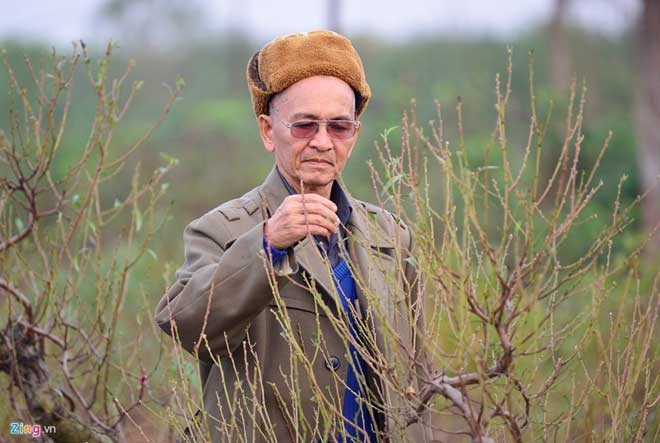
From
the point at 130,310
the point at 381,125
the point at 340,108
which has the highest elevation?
the point at 340,108

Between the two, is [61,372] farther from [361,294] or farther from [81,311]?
[361,294]

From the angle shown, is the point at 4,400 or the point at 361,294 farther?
the point at 4,400

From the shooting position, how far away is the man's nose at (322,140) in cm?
286

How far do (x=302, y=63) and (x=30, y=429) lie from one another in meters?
1.78

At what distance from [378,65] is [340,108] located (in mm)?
19195

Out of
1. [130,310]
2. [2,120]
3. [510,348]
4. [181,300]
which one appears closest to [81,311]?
[181,300]

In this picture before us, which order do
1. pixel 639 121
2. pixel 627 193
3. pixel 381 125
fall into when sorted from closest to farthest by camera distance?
pixel 639 121, pixel 627 193, pixel 381 125

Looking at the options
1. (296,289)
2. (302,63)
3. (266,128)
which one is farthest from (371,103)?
(296,289)

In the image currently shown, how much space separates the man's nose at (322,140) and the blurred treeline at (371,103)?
11579 mm

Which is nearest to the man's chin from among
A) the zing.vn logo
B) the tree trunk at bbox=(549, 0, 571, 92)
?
the zing.vn logo

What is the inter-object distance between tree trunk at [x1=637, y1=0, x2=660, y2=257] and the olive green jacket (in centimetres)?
1038

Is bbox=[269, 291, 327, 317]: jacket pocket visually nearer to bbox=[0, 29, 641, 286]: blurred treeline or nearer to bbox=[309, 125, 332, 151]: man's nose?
bbox=[309, 125, 332, 151]: man's nose

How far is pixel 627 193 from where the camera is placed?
14469 mm

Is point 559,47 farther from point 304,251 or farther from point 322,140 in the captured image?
point 304,251
